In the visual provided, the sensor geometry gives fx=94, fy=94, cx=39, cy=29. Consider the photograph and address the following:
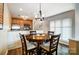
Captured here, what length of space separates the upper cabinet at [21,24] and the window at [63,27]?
1.26 ft

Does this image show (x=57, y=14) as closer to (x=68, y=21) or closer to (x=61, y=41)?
(x=68, y=21)

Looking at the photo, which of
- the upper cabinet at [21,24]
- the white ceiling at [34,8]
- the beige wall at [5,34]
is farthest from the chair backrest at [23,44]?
the white ceiling at [34,8]

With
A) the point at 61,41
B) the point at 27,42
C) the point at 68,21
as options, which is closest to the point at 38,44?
the point at 27,42

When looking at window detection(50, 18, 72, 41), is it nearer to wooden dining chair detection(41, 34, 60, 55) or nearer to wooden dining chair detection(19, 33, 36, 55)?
wooden dining chair detection(41, 34, 60, 55)

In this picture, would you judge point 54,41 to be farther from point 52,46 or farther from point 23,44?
point 23,44

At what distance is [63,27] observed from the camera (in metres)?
1.61

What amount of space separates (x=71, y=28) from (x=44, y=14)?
508 mm

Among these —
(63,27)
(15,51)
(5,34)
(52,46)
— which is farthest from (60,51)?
(5,34)

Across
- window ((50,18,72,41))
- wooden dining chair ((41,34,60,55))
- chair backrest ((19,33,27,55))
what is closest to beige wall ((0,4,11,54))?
chair backrest ((19,33,27,55))

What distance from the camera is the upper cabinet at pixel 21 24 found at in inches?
62.2

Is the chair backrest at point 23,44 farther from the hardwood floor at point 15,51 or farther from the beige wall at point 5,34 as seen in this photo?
the beige wall at point 5,34

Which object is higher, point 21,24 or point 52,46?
point 21,24

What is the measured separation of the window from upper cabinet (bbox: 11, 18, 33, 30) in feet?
1.26

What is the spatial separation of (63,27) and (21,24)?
2.38ft
